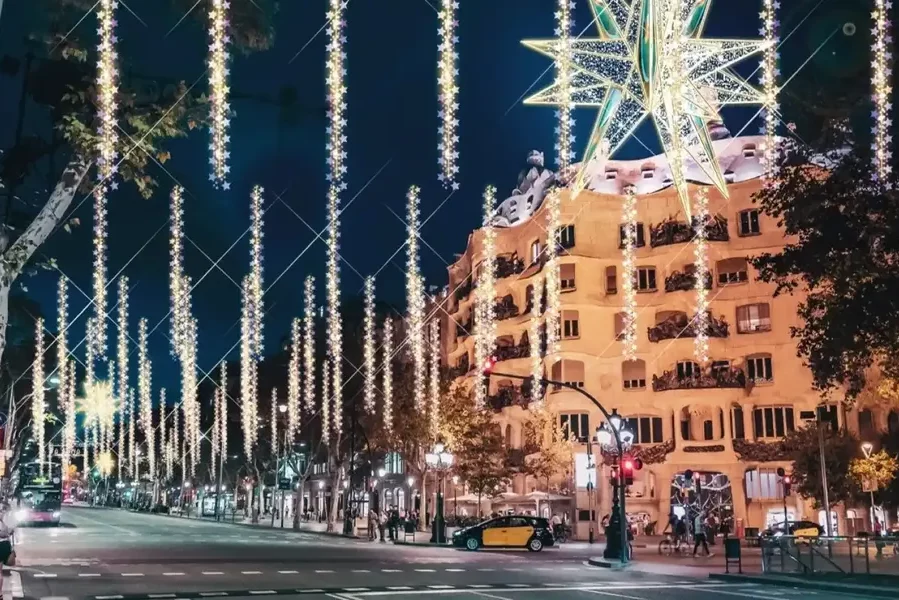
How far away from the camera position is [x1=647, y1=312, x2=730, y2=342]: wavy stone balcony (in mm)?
54625

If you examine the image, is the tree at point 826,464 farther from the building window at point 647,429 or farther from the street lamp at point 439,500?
the street lamp at point 439,500

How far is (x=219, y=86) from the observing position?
587 inches

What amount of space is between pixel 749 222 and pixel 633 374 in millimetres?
11320

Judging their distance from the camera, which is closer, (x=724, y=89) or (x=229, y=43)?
(x=229, y=43)

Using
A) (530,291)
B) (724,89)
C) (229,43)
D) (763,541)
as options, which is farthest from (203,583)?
(530,291)

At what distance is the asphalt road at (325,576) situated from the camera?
19422 mm

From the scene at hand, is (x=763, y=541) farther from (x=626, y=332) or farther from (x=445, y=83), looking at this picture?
(x=626, y=332)

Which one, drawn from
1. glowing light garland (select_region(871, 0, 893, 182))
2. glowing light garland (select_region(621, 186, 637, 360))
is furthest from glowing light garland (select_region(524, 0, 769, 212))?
glowing light garland (select_region(621, 186, 637, 360))

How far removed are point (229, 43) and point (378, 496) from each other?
77.0m

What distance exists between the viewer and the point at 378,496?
8888 cm

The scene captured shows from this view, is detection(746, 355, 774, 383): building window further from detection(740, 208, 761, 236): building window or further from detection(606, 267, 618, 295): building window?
detection(606, 267, 618, 295): building window

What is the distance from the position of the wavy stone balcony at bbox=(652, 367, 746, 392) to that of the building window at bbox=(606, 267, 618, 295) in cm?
648

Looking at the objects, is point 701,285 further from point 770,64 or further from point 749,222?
point 770,64

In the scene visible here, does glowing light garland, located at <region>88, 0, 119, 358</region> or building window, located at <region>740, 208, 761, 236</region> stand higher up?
building window, located at <region>740, 208, 761, 236</region>
